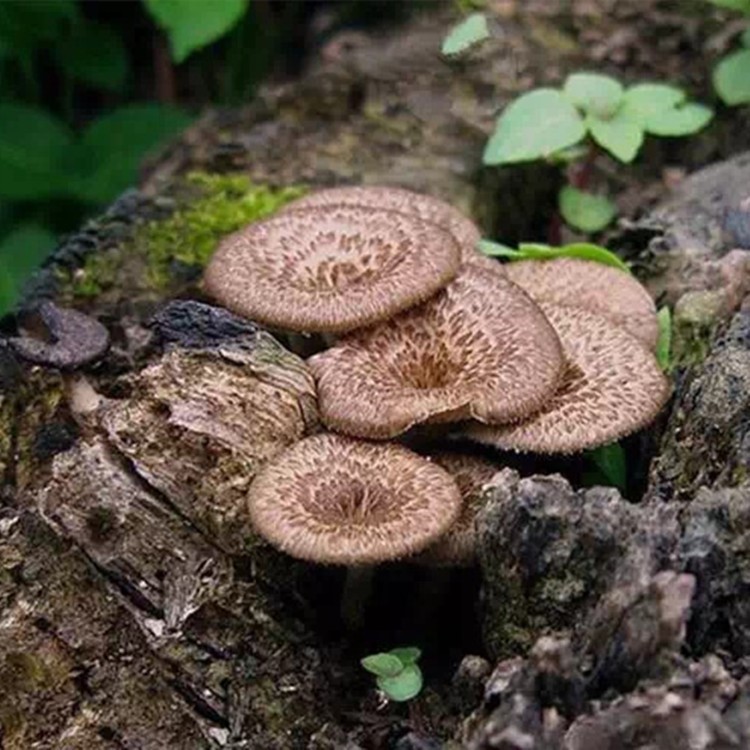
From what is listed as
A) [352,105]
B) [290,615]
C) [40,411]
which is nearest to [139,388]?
[40,411]

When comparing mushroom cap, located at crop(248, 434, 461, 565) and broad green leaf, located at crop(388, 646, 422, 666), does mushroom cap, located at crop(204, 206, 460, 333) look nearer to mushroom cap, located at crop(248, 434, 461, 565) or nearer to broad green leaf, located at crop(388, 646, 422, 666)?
mushroom cap, located at crop(248, 434, 461, 565)

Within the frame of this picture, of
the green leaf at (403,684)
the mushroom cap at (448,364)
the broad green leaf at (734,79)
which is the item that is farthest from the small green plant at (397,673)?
the broad green leaf at (734,79)

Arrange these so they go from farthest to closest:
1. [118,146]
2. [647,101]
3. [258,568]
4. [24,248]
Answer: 1. [118,146]
2. [24,248]
3. [647,101]
4. [258,568]

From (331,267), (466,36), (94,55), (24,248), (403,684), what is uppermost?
(466,36)

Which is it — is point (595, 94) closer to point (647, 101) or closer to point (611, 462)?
point (647, 101)

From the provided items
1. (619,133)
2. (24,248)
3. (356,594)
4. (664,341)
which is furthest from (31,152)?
(356,594)

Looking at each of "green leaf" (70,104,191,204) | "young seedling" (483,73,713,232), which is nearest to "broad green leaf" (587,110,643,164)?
"young seedling" (483,73,713,232)

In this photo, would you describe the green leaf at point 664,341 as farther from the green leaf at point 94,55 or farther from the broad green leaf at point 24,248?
the green leaf at point 94,55

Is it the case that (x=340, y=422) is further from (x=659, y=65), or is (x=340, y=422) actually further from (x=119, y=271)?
(x=659, y=65)
